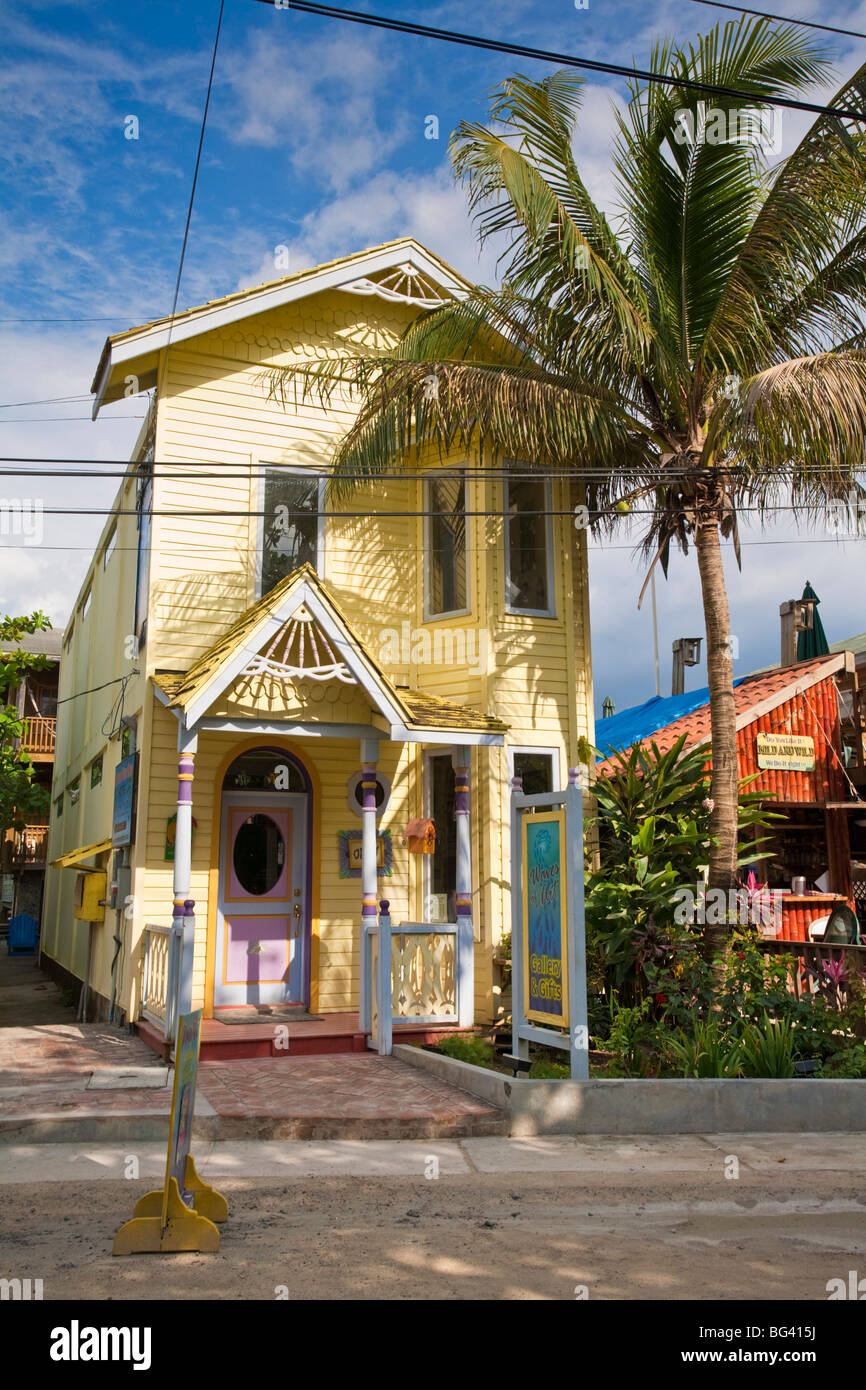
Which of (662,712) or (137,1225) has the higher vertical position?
(662,712)

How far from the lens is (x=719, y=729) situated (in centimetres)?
1070

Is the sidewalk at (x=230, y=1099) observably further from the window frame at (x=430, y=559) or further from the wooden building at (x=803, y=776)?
the wooden building at (x=803, y=776)

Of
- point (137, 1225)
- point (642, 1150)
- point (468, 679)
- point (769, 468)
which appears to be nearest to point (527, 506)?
point (468, 679)

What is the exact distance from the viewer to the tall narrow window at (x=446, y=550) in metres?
13.3

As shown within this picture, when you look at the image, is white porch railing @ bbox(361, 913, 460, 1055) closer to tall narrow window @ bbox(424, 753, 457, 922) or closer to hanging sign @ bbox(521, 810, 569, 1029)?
tall narrow window @ bbox(424, 753, 457, 922)

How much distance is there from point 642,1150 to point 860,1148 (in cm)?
159

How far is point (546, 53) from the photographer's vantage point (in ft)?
23.6

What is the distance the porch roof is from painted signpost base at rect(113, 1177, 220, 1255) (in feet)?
17.9

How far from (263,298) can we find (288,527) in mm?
2667

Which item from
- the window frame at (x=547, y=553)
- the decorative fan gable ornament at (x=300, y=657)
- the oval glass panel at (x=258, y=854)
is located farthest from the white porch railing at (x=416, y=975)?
the window frame at (x=547, y=553)

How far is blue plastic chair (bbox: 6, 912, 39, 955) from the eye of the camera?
32.4m

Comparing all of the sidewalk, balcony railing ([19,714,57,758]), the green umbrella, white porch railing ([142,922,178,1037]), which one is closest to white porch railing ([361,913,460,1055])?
the sidewalk

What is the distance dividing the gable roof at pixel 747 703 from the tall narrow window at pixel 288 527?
443 cm
